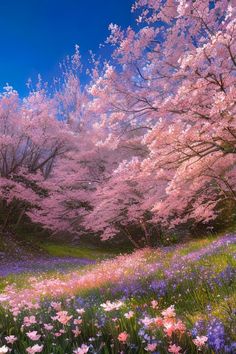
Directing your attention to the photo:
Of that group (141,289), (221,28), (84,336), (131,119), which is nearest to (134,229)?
(131,119)

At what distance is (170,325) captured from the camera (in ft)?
8.91

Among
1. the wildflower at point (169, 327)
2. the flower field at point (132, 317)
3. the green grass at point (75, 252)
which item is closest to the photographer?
the wildflower at point (169, 327)

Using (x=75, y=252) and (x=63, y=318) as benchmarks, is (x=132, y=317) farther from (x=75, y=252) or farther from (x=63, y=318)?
(x=75, y=252)

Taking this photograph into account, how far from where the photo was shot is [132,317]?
3.69 meters

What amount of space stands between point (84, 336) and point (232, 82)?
8.23 m

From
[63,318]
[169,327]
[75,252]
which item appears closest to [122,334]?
[169,327]

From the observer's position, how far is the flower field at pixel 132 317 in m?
2.98

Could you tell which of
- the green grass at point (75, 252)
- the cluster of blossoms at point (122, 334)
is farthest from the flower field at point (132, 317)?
the green grass at point (75, 252)

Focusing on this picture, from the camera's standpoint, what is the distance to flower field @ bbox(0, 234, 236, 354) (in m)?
2.98

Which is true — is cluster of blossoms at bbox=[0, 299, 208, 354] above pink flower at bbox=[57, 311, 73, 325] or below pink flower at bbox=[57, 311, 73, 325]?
below

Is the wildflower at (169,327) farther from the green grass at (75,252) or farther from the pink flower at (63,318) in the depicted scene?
the green grass at (75,252)

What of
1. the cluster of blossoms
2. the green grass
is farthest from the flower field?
the green grass

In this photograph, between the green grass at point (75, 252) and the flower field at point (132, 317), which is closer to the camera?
the flower field at point (132, 317)

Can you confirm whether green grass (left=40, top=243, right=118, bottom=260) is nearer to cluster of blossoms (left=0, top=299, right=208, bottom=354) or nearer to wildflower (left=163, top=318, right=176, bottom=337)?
cluster of blossoms (left=0, top=299, right=208, bottom=354)
